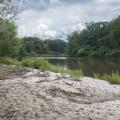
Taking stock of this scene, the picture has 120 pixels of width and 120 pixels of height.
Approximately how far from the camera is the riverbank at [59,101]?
9.33m

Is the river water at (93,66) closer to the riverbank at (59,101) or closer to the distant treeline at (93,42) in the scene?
the riverbank at (59,101)

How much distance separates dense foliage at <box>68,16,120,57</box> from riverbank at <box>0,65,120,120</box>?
296ft

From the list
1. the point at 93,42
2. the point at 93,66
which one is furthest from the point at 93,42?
the point at 93,66

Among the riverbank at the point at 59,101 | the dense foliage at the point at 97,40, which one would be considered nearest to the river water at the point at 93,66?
the riverbank at the point at 59,101

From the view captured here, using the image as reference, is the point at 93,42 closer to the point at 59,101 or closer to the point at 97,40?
the point at 97,40

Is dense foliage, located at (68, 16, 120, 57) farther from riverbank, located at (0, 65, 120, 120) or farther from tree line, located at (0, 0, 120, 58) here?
riverbank, located at (0, 65, 120, 120)

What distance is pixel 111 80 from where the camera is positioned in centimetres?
1677

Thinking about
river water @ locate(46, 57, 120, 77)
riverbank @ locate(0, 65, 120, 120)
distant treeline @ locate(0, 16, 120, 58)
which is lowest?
river water @ locate(46, 57, 120, 77)

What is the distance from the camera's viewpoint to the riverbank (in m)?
9.33

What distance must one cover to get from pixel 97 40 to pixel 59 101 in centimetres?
11866

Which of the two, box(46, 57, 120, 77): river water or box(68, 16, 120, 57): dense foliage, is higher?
box(68, 16, 120, 57): dense foliage

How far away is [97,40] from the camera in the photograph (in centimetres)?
12838

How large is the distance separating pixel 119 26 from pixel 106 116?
106 metres

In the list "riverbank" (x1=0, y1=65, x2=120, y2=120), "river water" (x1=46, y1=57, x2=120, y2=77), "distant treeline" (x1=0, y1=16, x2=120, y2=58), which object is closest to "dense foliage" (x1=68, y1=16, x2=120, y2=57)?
"distant treeline" (x1=0, y1=16, x2=120, y2=58)
